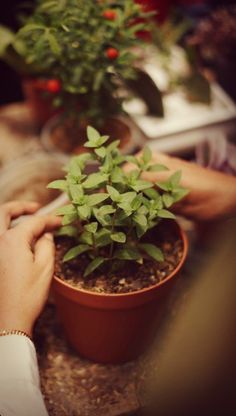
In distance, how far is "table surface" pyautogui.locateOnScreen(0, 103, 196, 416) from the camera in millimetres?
1179

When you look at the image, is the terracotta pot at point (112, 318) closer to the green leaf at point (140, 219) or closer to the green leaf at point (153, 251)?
the green leaf at point (153, 251)

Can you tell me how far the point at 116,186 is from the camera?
107 cm

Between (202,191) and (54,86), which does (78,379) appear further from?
(54,86)

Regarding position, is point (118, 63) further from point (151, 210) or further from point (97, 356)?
point (97, 356)

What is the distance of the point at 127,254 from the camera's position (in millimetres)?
1059

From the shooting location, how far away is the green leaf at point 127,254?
1.05 m

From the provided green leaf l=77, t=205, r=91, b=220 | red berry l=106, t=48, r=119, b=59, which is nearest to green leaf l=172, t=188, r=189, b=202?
green leaf l=77, t=205, r=91, b=220

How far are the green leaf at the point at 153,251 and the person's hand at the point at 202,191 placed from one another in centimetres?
22

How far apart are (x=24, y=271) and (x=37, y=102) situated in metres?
1.00

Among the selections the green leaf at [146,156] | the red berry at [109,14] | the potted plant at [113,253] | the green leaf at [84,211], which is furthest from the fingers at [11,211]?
the red berry at [109,14]

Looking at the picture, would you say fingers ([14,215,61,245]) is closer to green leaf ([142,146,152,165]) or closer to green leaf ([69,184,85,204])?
green leaf ([69,184,85,204])

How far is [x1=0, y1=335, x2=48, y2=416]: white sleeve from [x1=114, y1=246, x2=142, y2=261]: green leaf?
27 cm

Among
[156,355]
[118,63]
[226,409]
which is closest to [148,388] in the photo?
[156,355]

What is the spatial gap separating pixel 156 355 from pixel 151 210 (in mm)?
488
